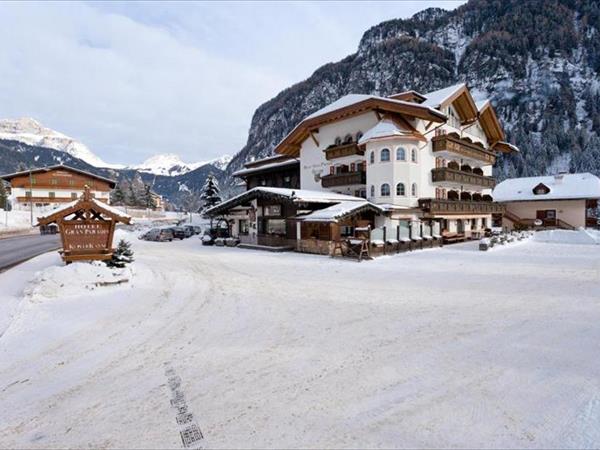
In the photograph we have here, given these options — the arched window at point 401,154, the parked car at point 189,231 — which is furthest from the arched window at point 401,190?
the parked car at point 189,231

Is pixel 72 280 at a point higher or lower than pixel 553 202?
lower

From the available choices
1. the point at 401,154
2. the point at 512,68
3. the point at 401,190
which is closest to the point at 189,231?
the point at 401,190

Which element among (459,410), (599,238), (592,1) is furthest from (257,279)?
(592,1)

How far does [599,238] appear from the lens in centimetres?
2655

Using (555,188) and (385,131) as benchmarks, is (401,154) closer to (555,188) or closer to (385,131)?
(385,131)

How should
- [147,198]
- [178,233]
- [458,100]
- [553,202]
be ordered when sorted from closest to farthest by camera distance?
1. [458,100]
2. [178,233]
3. [553,202]
4. [147,198]

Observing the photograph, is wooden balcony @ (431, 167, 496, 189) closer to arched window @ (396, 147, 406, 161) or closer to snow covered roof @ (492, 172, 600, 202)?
arched window @ (396, 147, 406, 161)

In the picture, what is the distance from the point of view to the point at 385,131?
2581cm

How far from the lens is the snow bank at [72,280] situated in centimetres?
986

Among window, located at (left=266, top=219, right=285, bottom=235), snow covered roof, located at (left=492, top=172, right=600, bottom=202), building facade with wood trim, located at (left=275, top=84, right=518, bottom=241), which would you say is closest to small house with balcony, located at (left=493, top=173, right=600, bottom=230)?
snow covered roof, located at (left=492, top=172, right=600, bottom=202)

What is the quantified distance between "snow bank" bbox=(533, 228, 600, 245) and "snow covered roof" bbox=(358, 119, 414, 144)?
16.1m

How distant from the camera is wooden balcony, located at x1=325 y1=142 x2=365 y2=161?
28.7m

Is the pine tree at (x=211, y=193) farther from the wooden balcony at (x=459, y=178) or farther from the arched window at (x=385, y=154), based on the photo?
the wooden balcony at (x=459, y=178)

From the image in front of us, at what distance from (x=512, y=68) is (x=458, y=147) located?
10032 cm
